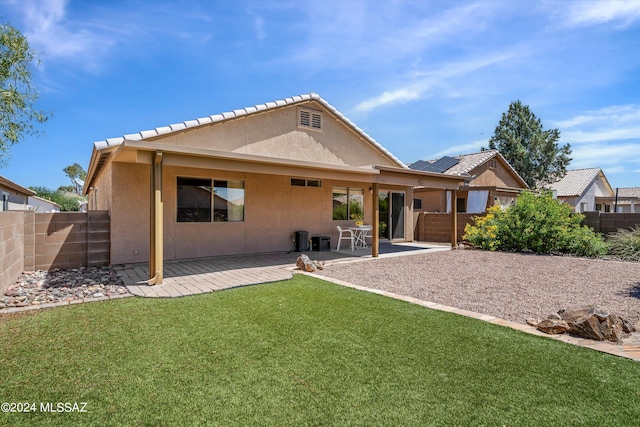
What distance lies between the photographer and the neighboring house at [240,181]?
7488 mm

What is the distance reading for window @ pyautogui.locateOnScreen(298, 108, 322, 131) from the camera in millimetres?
11562

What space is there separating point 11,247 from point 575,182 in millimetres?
39119

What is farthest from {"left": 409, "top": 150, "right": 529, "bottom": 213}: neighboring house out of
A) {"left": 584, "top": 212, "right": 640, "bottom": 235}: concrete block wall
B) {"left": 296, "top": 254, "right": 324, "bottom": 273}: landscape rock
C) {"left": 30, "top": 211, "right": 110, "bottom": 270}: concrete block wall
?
{"left": 30, "top": 211, "right": 110, "bottom": 270}: concrete block wall

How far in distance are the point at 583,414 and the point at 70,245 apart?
32.5ft

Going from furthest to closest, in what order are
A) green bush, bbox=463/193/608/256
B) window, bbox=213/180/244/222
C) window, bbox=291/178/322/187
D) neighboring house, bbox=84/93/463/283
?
window, bbox=291/178/322/187 < green bush, bbox=463/193/608/256 < window, bbox=213/180/244/222 < neighboring house, bbox=84/93/463/283

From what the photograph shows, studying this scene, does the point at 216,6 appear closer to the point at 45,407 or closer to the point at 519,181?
the point at 45,407

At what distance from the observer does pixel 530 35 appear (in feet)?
30.8

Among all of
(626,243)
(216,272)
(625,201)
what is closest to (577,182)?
(625,201)

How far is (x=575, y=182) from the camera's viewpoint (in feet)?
103

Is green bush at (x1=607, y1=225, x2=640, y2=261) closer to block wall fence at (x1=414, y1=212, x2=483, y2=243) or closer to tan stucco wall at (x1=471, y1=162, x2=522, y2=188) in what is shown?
block wall fence at (x1=414, y1=212, x2=483, y2=243)

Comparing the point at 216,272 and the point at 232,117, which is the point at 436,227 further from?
the point at 216,272

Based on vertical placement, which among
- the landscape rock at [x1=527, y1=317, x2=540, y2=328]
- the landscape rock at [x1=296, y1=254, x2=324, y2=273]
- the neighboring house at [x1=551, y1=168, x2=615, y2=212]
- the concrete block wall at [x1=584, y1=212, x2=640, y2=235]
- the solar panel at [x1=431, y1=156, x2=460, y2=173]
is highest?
the solar panel at [x1=431, y1=156, x2=460, y2=173]

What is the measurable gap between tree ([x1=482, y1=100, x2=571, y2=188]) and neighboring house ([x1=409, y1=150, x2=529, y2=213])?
5628 mm

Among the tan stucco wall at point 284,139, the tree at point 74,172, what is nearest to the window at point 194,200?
the tan stucco wall at point 284,139
